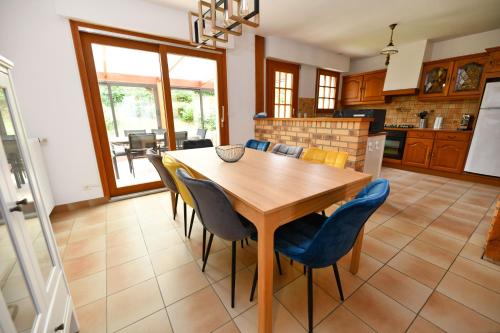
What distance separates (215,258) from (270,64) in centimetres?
362

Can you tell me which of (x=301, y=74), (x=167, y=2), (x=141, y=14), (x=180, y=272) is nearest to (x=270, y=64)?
(x=301, y=74)

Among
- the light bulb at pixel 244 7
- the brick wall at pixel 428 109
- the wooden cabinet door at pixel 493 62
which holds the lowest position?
the brick wall at pixel 428 109

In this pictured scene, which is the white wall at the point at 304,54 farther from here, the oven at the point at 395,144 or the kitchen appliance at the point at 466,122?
the kitchen appliance at the point at 466,122

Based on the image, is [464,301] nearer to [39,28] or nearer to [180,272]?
[180,272]

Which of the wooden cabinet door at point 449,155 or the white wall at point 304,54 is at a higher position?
the white wall at point 304,54

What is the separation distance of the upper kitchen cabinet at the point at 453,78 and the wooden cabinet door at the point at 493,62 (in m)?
0.15

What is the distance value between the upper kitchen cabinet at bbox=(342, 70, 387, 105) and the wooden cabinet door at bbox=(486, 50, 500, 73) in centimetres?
169

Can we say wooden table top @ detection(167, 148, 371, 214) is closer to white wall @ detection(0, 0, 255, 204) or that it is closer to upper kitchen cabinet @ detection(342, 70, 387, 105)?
white wall @ detection(0, 0, 255, 204)

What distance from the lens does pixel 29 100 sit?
219 cm

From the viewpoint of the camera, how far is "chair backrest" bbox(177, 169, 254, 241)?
100 centimetres

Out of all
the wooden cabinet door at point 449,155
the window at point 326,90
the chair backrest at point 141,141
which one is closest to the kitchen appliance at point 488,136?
the wooden cabinet door at point 449,155

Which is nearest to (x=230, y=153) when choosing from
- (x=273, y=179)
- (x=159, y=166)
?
(x=273, y=179)

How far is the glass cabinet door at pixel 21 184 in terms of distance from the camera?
0.79 meters

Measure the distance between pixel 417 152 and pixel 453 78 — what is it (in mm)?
1414
